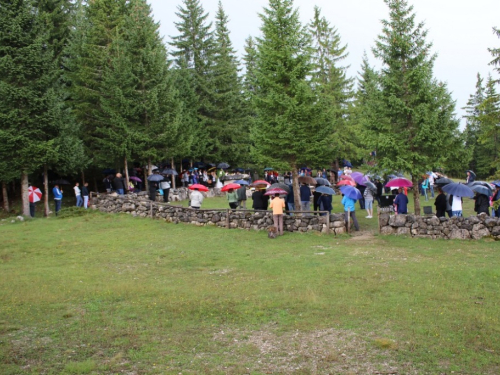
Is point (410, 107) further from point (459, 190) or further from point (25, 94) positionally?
point (25, 94)

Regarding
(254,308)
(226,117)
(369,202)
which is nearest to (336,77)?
(226,117)

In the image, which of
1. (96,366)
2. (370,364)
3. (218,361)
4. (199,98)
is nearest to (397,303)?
(370,364)

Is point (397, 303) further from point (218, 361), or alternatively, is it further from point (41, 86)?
point (41, 86)

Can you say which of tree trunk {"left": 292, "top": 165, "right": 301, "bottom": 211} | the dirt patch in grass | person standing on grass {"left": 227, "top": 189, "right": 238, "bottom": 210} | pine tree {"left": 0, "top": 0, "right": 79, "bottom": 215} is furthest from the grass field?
pine tree {"left": 0, "top": 0, "right": 79, "bottom": 215}

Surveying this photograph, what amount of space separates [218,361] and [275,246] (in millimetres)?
9565

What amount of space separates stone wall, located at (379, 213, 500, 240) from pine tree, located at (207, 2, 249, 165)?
2206cm

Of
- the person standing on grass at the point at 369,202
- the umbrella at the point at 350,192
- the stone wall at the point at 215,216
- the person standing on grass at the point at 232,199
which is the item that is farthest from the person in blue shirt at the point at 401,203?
the person standing on grass at the point at 232,199

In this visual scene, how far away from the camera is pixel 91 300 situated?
35.4 ft

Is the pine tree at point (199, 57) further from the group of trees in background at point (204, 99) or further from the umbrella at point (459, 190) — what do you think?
the umbrella at point (459, 190)

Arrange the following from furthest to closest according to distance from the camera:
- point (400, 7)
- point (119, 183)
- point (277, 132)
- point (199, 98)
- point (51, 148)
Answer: point (199, 98) → point (119, 183) → point (51, 148) → point (277, 132) → point (400, 7)

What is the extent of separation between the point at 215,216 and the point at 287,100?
252 inches

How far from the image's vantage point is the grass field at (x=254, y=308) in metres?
7.48

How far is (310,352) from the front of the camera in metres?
7.80

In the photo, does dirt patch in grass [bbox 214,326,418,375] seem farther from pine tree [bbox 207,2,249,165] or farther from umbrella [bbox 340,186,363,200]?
pine tree [bbox 207,2,249,165]
